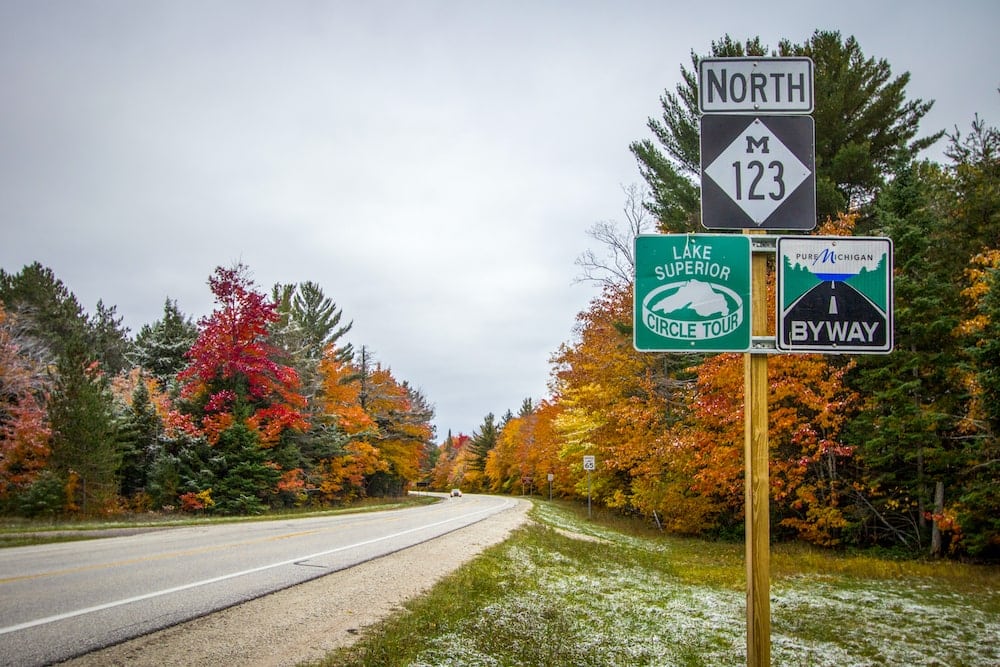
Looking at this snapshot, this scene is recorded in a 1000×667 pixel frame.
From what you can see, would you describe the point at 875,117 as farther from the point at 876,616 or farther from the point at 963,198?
the point at 876,616

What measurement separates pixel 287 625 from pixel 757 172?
18.9 ft

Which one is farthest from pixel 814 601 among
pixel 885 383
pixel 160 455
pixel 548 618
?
pixel 160 455

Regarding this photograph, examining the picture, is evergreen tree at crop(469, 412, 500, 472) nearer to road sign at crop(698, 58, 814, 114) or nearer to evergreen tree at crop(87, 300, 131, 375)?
evergreen tree at crop(87, 300, 131, 375)

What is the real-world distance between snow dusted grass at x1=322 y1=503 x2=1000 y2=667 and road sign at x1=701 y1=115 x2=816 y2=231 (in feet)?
13.2

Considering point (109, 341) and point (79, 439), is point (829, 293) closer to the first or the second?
point (79, 439)

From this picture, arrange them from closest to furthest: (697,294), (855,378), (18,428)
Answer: (697,294)
(855,378)
(18,428)

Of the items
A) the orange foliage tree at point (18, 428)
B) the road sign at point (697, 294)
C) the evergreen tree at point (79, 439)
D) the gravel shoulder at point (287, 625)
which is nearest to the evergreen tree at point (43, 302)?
the orange foliage tree at point (18, 428)

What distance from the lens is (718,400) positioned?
672 inches

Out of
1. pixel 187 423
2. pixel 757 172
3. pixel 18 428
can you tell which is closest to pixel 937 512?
pixel 757 172

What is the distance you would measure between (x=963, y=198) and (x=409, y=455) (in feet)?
125

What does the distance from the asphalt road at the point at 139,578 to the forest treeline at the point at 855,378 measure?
10.4m

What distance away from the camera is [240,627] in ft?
18.7

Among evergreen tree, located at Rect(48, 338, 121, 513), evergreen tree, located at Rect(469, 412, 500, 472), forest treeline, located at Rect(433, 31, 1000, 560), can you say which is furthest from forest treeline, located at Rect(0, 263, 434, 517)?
evergreen tree, located at Rect(469, 412, 500, 472)

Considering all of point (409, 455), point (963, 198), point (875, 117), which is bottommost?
point (409, 455)
